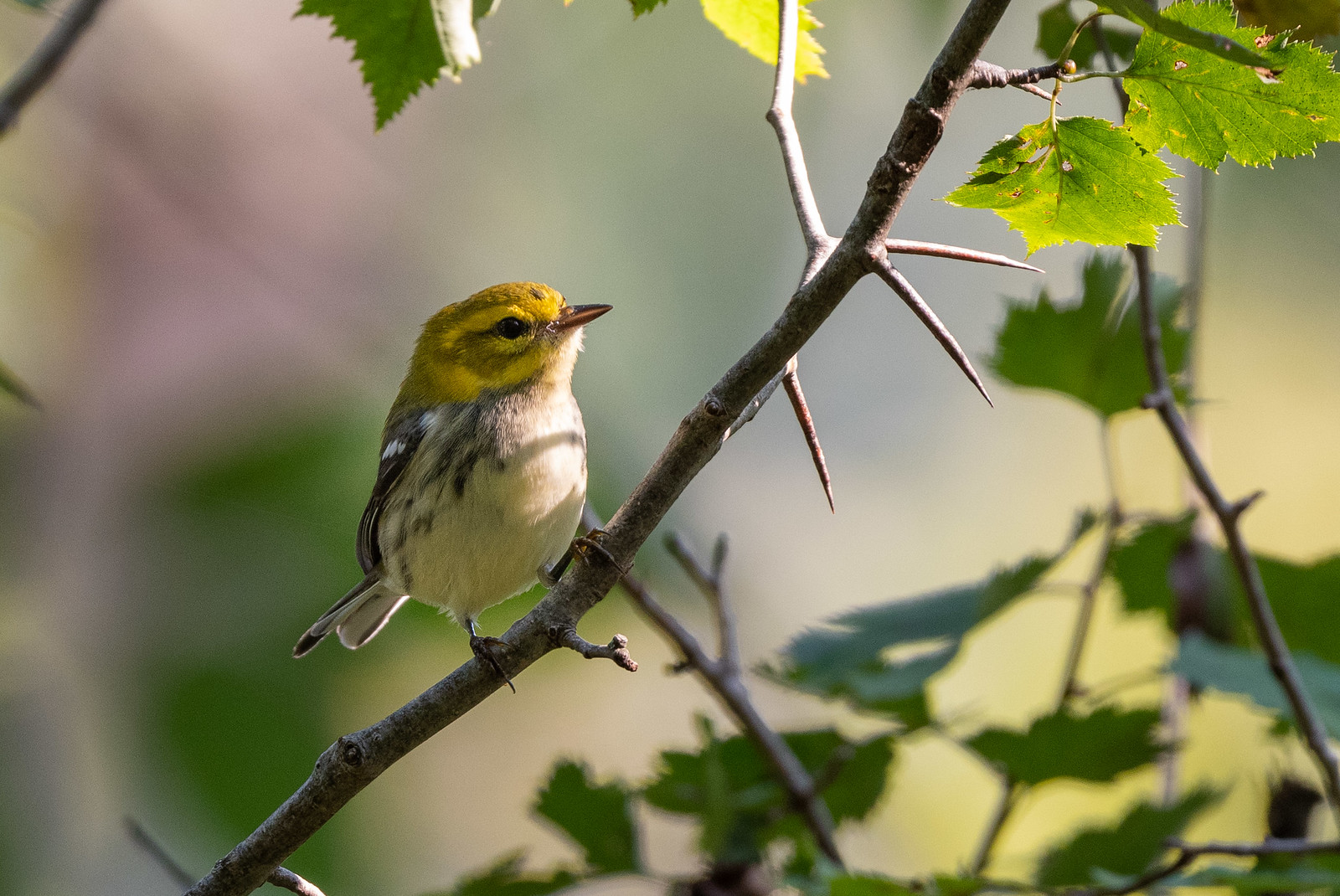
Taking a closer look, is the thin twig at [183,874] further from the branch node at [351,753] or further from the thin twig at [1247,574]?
the thin twig at [1247,574]

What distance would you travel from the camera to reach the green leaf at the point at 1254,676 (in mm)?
1116

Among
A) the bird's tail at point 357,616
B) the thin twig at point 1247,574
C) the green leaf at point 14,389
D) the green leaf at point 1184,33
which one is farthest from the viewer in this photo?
the bird's tail at point 357,616

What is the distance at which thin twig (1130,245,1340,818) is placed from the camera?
99 cm

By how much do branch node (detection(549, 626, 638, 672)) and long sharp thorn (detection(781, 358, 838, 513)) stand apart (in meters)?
0.15

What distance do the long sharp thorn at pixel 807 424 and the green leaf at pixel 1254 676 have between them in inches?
27.7

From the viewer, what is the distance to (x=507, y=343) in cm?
151

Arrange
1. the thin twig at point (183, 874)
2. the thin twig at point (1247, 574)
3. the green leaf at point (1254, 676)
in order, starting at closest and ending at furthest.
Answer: the thin twig at point (183, 874), the thin twig at point (1247, 574), the green leaf at point (1254, 676)

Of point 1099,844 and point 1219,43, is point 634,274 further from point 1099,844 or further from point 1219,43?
point 1219,43

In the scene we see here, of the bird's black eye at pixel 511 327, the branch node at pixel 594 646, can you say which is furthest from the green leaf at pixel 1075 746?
the bird's black eye at pixel 511 327

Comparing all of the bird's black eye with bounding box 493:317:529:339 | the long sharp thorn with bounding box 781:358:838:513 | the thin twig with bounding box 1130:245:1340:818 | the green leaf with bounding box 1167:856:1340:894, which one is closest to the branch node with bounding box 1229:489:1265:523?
the thin twig with bounding box 1130:245:1340:818

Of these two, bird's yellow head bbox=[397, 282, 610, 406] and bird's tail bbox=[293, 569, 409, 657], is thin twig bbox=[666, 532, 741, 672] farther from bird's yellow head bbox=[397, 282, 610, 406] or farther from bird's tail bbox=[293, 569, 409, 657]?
bird's tail bbox=[293, 569, 409, 657]

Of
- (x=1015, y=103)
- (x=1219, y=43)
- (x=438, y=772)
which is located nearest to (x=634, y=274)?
(x=1015, y=103)

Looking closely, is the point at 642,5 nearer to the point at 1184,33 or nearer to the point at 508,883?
the point at 1184,33

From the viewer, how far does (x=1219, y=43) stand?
1.58ft
